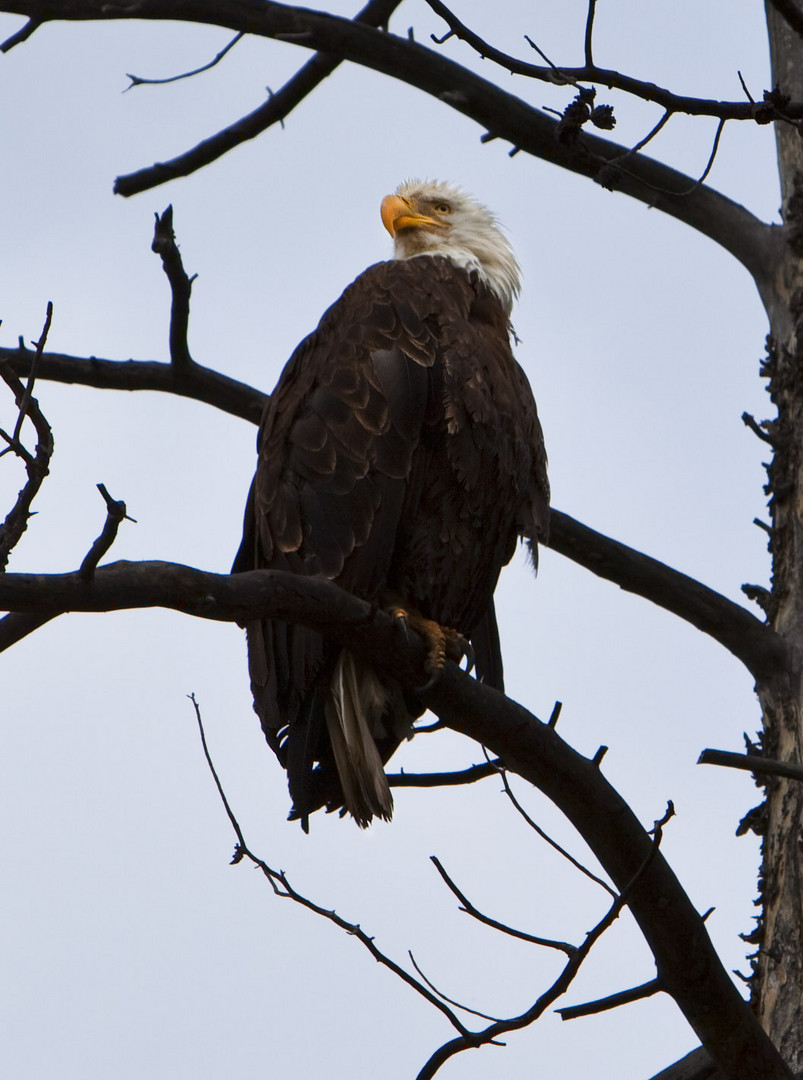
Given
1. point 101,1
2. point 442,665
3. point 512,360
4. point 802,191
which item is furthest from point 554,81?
point 101,1

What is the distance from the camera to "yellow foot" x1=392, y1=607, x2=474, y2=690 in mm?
2863

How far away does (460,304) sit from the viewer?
13.0ft

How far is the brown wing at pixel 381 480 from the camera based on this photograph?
3.50 metres

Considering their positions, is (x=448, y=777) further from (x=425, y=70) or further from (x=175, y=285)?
(x=425, y=70)

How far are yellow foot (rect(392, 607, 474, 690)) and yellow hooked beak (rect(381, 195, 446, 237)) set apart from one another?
5.24 ft

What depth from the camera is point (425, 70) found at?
438 cm

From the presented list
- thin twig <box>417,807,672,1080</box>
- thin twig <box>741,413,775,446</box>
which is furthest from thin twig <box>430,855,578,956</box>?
thin twig <box>741,413,775,446</box>

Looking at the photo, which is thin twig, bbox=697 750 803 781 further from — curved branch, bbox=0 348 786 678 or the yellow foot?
curved branch, bbox=0 348 786 678

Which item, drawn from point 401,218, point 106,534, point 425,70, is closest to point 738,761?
point 106,534

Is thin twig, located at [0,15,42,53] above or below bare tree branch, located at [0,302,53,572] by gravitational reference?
above

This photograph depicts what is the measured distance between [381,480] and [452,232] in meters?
1.61

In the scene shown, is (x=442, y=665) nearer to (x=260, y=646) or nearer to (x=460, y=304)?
(x=260, y=646)

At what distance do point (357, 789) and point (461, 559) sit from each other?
730 mm

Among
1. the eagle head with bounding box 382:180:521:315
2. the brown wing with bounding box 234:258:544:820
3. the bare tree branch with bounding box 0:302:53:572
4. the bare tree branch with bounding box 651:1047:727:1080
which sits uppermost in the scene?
the eagle head with bounding box 382:180:521:315
